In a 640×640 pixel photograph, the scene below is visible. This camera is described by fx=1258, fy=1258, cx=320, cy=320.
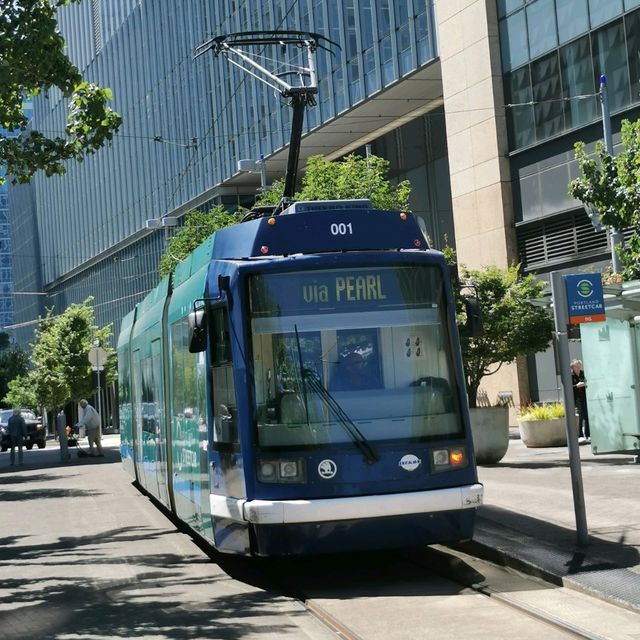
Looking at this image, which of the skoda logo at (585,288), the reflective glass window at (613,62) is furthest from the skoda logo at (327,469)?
the reflective glass window at (613,62)

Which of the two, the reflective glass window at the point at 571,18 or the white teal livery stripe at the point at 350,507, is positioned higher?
the reflective glass window at the point at 571,18

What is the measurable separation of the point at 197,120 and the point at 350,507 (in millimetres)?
47770

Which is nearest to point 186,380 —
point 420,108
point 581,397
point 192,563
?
point 192,563

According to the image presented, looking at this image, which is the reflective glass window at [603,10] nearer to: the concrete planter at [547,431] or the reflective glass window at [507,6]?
the reflective glass window at [507,6]

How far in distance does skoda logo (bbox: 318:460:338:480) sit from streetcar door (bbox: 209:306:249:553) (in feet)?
2.07

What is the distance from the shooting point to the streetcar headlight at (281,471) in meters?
9.70

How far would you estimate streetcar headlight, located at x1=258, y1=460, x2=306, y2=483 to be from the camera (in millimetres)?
9695

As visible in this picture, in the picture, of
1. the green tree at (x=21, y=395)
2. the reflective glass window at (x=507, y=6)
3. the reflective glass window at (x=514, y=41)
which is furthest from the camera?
the green tree at (x=21, y=395)

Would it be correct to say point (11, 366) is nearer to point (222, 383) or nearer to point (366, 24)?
point (366, 24)

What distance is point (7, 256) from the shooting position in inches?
6973

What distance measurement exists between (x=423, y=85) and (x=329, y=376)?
28.8 meters

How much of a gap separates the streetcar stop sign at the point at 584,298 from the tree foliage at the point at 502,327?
9.55m

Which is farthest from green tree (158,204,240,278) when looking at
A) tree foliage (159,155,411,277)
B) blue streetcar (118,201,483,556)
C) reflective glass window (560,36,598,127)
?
blue streetcar (118,201,483,556)

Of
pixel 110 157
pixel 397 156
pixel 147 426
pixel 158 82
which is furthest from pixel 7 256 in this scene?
pixel 147 426
